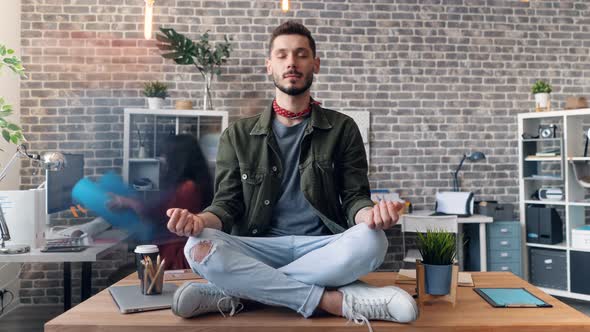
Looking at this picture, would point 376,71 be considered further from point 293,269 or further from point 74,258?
point 293,269

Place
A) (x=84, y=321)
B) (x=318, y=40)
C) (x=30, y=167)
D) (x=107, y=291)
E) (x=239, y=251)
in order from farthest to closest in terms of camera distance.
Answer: (x=318, y=40) → (x=30, y=167) → (x=107, y=291) → (x=239, y=251) → (x=84, y=321)

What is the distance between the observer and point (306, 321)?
154cm

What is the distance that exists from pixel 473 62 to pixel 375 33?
1021mm

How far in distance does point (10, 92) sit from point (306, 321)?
3.56m

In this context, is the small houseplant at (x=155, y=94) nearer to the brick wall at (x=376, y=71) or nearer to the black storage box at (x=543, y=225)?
the brick wall at (x=376, y=71)

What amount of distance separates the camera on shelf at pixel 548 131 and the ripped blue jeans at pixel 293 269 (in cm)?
324

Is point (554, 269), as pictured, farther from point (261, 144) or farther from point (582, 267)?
point (261, 144)

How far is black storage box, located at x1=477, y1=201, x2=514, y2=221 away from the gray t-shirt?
101 inches

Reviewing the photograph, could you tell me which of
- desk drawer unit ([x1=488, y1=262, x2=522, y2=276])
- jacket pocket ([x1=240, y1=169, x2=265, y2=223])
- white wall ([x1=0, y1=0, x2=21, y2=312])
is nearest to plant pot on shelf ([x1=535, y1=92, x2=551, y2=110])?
desk drawer unit ([x1=488, y1=262, x2=522, y2=276])

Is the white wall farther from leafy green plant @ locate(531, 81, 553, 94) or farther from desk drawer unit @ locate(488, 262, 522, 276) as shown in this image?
leafy green plant @ locate(531, 81, 553, 94)

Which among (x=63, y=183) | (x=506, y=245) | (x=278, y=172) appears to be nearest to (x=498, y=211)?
(x=506, y=245)

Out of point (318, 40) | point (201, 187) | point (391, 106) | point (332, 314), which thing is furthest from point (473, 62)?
point (332, 314)

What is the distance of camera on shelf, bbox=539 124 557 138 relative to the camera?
4.11 metres

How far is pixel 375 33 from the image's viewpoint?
4.46m
